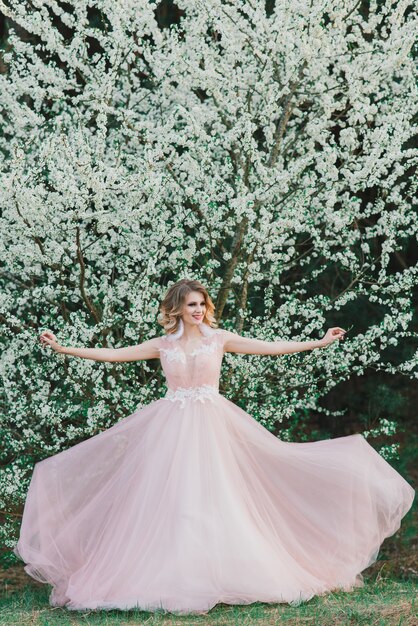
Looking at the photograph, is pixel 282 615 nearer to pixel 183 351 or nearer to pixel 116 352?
pixel 183 351

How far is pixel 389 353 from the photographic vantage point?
970 cm

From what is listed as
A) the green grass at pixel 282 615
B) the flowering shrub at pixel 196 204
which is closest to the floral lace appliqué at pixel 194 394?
the flowering shrub at pixel 196 204

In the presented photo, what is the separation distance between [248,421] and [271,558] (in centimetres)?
79

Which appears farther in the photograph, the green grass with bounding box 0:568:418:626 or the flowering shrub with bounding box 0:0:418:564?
the flowering shrub with bounding box 0:0:418:564

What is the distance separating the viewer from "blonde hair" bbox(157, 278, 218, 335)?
5289mm

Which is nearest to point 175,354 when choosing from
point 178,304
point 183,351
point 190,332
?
point 183,351

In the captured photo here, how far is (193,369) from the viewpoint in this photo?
525 centimetres

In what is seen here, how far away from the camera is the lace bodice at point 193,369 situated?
17.2ft

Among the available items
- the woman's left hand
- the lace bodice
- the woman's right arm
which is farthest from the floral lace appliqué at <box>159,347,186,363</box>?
the woman's left hand

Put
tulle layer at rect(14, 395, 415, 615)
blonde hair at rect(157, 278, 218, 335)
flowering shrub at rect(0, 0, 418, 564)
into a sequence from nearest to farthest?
1. tulle layer at rect(14, 395, 415, 615)
2. blonde hair at rect(157, 278, 218, 335)
3. flowering shrub at rect(0, 0, 418, 564)

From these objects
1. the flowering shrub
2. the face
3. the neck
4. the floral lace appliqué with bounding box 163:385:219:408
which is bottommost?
the floral lace appliqué with bounding box 163:385:219:408

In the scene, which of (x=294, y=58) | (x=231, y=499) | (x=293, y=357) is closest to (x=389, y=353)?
(x=293, y=357)

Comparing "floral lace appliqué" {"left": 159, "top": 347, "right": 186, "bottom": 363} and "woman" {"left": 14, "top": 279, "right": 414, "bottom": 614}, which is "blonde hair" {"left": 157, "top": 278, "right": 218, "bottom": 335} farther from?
"floral lace appliqué" {"left": 159, "top": 347, "right": 186, "bottom": 363}

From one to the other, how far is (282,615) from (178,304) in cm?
168
